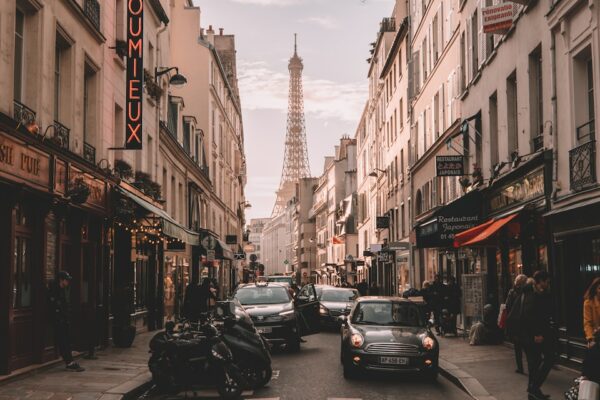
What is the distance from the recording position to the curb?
38.5 feet

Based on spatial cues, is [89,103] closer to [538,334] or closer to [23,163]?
[23,163]

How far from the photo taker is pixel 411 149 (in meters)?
39.0

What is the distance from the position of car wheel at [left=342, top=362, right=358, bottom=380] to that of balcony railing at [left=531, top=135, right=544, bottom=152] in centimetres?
684

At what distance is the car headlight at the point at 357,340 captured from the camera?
45.2 feet

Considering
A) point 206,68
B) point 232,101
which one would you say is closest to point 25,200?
point 206,68

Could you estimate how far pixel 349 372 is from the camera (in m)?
13.9

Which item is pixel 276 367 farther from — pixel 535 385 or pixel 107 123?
pixel 107 123

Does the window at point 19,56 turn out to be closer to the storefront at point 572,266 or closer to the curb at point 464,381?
the curb at point 464,381

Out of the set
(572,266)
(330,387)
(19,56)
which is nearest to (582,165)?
(572,266)

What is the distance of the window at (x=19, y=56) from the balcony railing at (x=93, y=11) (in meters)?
3.33

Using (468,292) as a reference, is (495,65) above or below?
above

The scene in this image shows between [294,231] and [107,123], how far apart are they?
126 m

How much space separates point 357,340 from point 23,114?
22.8 ft

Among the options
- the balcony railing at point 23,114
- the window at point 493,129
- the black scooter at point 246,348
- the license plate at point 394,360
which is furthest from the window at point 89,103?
the window at point 493,129
